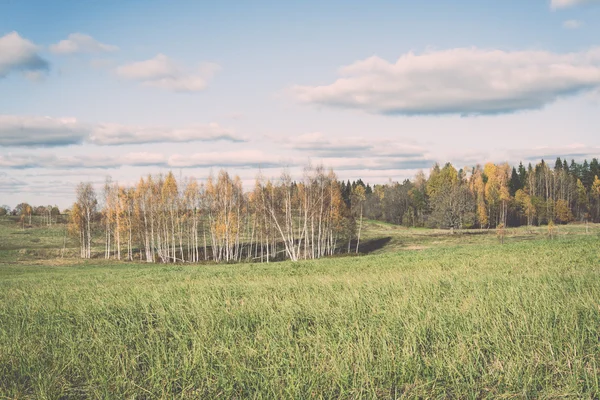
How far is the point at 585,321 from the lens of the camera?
5816 mm

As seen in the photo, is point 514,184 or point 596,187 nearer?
point 596,187

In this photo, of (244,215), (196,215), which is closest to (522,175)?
(244,215)

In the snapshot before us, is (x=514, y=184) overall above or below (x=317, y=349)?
above

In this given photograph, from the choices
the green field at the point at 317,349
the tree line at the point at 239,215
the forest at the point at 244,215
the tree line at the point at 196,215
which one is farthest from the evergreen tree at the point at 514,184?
the green field at the point at 317,349

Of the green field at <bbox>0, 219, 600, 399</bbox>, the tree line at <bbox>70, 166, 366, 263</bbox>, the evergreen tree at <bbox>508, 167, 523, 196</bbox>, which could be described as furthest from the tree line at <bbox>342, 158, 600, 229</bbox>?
the green field at <bbox>0, 219, 600, 399</bbox>

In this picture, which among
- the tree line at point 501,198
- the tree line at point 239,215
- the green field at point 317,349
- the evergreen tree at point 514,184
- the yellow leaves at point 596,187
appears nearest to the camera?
the green field at point 317,349

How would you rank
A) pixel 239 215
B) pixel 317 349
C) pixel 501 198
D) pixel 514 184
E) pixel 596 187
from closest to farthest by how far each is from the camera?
pixel 317 349 < pixel 239 215 < pixel 501 198 < pixel 596 187 < pixel 514 184

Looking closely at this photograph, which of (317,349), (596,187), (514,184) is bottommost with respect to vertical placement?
(317,349)

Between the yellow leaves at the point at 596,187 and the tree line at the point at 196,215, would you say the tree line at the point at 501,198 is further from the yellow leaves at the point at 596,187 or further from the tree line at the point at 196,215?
the tree line at the point at 196,215

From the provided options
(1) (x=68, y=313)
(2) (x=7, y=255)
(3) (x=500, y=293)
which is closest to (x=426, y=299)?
(3) (x=500, y=293)

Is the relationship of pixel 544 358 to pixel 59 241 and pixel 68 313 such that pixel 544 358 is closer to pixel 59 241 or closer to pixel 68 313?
pixel 68 313

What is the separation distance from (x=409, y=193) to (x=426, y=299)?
383ft

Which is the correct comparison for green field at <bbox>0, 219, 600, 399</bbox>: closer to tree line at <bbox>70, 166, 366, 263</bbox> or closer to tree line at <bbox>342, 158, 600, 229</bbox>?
tree line at <bbox>70, 166, 366, 263</bbox>

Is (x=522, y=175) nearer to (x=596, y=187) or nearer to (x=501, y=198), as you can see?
(x=596, y=187)
